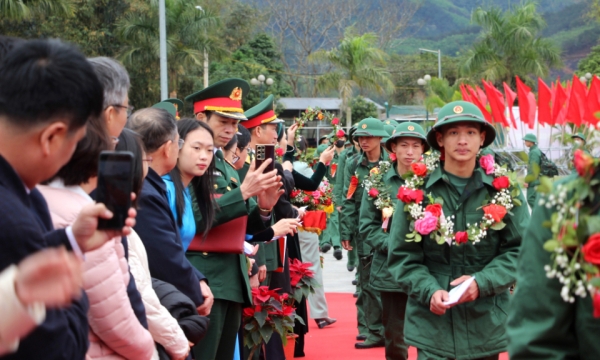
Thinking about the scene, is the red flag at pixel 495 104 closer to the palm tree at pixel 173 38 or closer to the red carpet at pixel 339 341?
the palm tree at pixel 173 38

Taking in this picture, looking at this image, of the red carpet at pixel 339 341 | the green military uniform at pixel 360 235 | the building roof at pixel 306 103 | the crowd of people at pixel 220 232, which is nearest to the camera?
the crowd of people at pixel 220 232

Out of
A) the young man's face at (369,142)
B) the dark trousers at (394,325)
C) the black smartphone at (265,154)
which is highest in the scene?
the young man's face at (369,142)

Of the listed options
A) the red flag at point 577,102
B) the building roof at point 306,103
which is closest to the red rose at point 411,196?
the red flag at point 577,102

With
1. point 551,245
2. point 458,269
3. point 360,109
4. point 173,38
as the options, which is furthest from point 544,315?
point 360,109

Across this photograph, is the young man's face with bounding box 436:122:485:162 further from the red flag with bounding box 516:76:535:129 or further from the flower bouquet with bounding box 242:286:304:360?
the red flag with bounding box 516:76:535:129

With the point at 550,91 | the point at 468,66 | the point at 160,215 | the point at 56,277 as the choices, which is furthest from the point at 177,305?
the point at 468,66

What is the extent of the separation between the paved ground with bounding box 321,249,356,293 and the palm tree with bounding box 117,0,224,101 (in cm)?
2231

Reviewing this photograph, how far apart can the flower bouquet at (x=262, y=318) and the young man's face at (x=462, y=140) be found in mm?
2134

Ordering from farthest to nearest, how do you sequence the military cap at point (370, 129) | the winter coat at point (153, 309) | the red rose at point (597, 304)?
the military cap at point (370, 129), the winter coat at point (153, 309), the red rose at point (597, 304)

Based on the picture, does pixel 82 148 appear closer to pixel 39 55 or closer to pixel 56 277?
pixel 39 55

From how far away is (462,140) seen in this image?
16.6ft

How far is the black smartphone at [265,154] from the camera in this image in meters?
5.05

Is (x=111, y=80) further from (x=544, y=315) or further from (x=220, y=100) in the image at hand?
(x=220, y=100)

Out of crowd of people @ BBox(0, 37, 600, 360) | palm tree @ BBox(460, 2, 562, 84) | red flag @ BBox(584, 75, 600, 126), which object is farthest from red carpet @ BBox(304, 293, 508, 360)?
palm tree @ BBox(460, 2, 562, 84)
